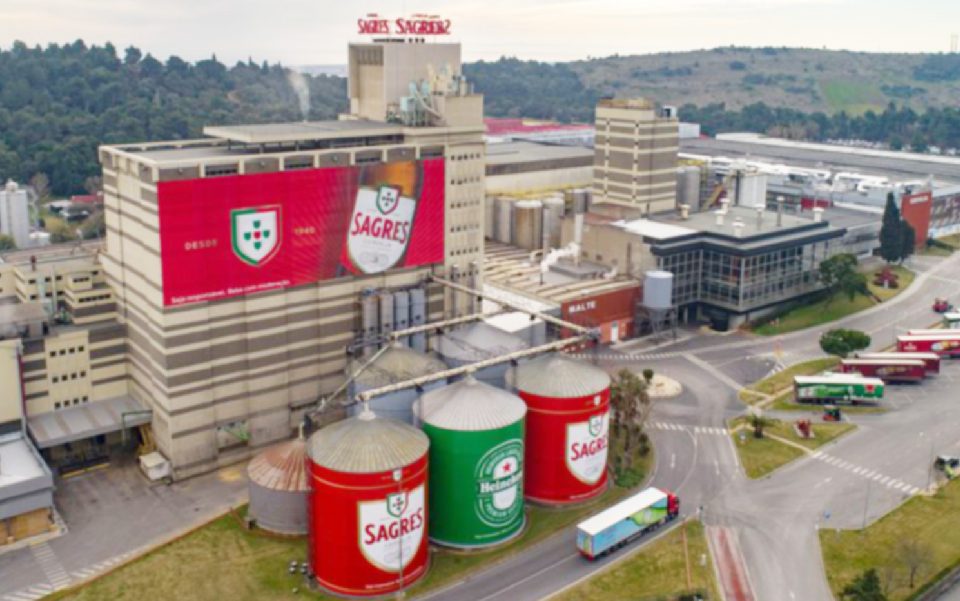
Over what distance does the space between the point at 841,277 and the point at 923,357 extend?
74.6 feet

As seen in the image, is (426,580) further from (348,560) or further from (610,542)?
(610,542)

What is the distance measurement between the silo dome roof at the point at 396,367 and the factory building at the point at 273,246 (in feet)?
33.2

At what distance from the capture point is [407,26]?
10138cm

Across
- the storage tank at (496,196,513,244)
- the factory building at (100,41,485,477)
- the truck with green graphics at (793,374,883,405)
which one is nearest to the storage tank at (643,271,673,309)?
the truck with green graphics at (793,374,883,405)

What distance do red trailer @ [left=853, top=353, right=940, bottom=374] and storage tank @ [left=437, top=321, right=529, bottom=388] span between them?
45447 millimetres

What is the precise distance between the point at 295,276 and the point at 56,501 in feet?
91.2

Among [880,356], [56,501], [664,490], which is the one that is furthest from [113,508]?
[880,356]

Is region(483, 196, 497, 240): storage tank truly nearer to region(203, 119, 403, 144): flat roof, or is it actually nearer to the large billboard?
region(203, 119, 403, 144): flat roof

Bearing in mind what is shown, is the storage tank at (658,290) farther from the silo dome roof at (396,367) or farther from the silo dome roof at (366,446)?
the silo dome roof at (366,446)

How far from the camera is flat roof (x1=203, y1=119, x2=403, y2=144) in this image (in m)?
86.2

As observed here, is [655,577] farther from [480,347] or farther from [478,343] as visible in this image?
[478,343]

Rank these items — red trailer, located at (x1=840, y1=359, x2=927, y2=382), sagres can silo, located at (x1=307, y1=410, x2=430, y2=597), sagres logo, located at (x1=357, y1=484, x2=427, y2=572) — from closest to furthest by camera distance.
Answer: sagres can silo, located at (x1=307, y1=410, x2=430, y2=597) → sagres logo, located at (x1=357, y1=484, x2=427, y2=572) → red trailer, located at (x1=840, y1=359, x2=927, y2=382)

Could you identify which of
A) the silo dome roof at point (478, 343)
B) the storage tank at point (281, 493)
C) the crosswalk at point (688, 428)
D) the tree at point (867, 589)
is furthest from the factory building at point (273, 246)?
the tree at point (867, 589)

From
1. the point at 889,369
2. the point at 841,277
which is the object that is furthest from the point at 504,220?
the point at 889,369
